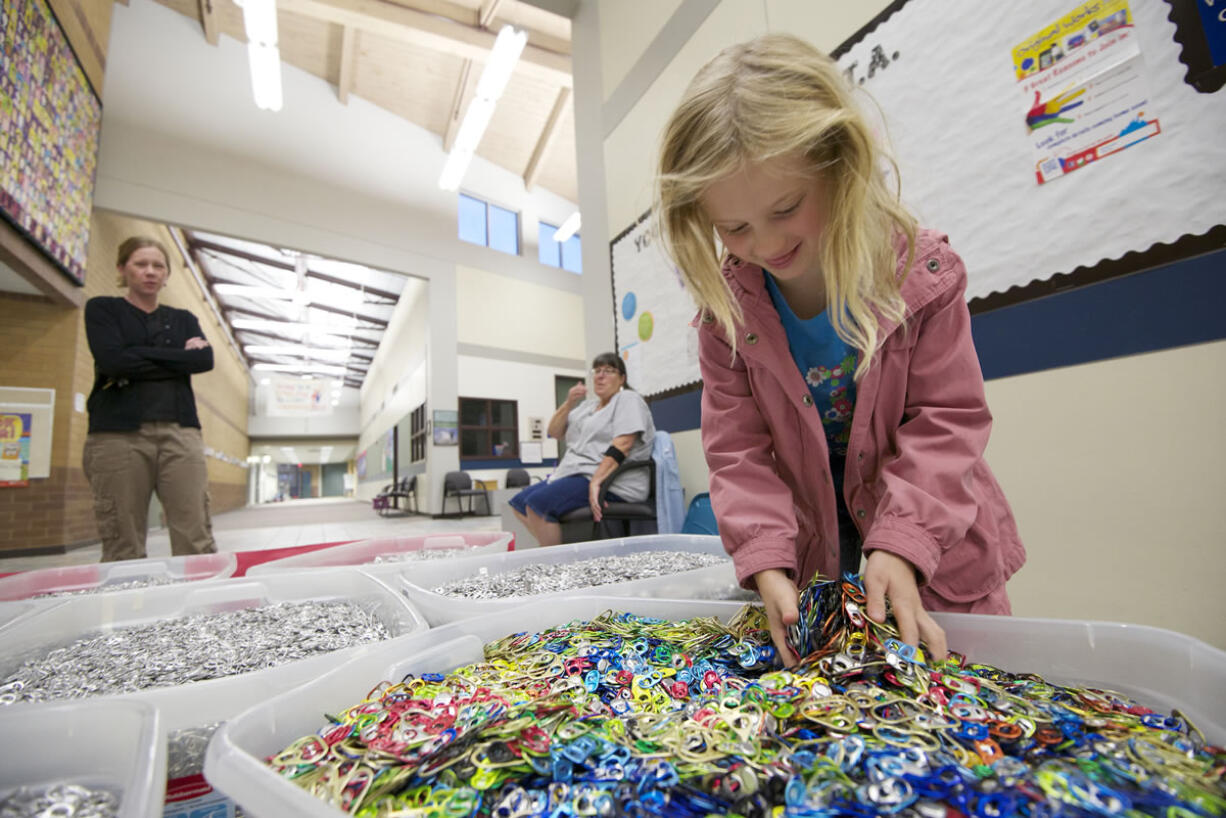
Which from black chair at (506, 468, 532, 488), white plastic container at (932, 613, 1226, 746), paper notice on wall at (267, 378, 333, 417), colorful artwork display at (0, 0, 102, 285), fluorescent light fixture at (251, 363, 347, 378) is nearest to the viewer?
white plastic container at (932, 613, 1226, 746)

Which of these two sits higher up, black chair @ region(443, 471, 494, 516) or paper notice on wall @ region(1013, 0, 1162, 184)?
paper notice on wall @ region(1013, 0, 1162, 184)

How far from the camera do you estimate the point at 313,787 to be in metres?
0.44

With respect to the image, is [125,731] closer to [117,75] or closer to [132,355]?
[132,355]

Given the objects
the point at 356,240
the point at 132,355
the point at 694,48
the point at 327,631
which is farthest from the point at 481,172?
the point at 327,631

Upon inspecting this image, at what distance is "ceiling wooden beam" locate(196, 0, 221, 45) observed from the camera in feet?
18.3

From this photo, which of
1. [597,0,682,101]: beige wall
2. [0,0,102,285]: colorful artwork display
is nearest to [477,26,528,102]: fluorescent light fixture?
[597,0,682,101]: beige wall

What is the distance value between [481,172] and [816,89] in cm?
868

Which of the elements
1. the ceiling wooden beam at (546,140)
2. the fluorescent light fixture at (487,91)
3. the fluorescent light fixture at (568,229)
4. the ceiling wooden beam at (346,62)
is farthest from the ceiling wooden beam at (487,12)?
the fluorescent light fixture at (568,229)

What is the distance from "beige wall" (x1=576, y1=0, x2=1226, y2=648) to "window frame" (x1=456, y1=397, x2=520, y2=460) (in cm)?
709

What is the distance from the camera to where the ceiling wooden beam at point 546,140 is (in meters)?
6.89

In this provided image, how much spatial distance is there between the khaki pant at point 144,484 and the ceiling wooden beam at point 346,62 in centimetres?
570

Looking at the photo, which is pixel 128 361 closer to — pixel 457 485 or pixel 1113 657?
pixel 1113 657

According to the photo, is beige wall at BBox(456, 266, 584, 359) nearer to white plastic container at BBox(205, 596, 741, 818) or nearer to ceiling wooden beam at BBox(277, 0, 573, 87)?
ceiling wooden beam at BBox(277, 0, 573, 87)

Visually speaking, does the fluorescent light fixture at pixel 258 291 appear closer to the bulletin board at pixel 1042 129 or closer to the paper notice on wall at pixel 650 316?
the paper notice on wall at pixel 650 316
